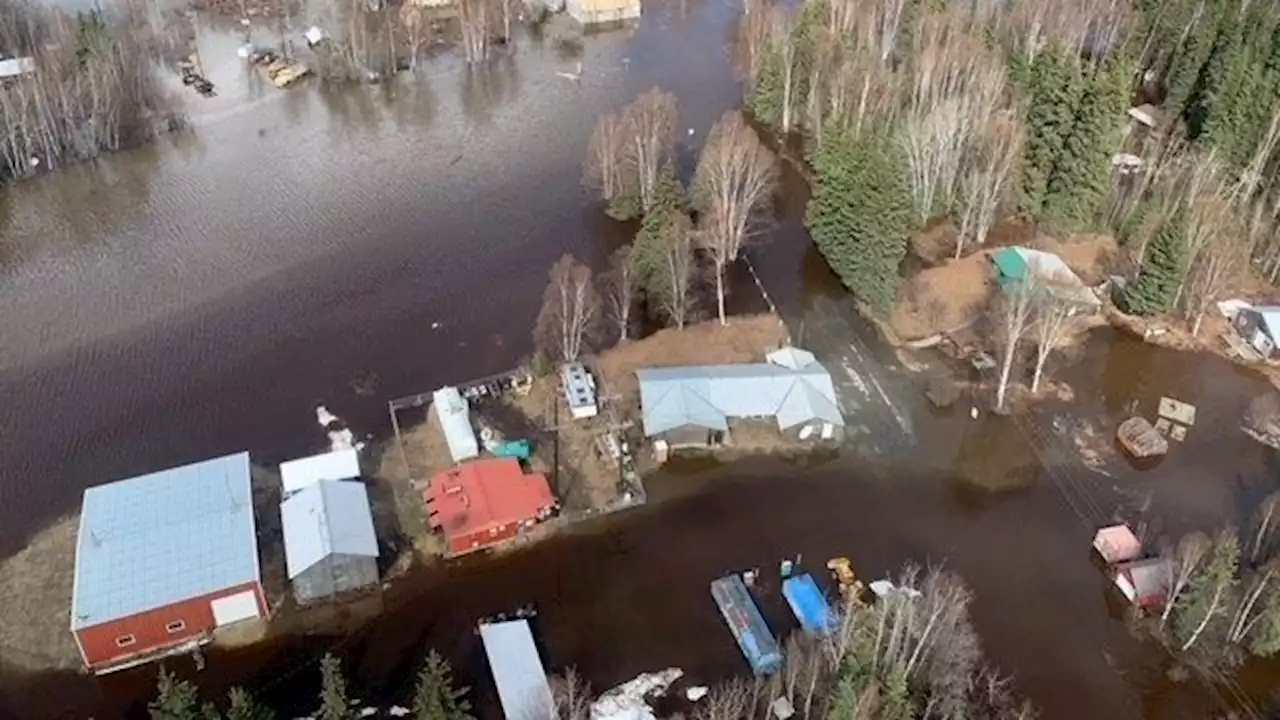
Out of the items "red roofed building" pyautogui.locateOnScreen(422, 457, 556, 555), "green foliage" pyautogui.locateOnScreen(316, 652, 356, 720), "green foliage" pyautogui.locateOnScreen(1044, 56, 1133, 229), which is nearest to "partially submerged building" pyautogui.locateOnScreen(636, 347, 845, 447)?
"red roofed building" pyautogui.locateOnScreen(422, 457, 556, 555)

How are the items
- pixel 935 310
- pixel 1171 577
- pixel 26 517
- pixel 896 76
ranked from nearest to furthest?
1. pixel 1171 577
2. pixel 26 517
3. pixel 935 310
4. pixel 896 76

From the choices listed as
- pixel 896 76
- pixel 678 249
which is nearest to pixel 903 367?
pixel 678 249

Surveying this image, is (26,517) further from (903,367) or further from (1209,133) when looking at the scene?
(1209,133)

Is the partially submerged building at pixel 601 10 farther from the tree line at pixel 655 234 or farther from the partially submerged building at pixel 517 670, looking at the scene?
the partially submerged building at pixel 517 670

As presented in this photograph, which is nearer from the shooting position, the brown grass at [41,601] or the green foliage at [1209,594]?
the green foliage at [1209,594]

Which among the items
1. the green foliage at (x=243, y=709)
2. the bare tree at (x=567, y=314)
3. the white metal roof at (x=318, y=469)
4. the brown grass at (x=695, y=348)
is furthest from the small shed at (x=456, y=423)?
the green foliage at (x=243, y=709)
